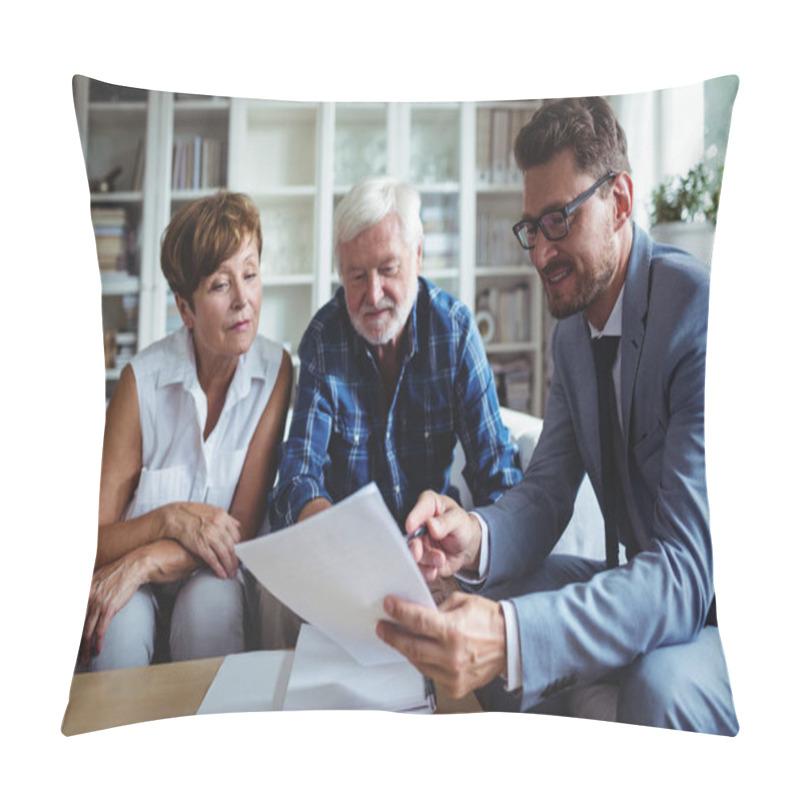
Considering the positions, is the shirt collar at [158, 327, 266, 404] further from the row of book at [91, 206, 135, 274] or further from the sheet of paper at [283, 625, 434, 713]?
the sheet of paper at [283, 625, 434, 713]

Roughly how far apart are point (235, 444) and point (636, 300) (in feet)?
2.37

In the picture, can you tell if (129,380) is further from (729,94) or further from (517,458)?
(729,94)

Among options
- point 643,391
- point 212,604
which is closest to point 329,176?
point 643,391

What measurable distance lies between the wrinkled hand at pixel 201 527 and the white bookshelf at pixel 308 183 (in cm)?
30

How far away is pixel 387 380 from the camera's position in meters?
1.56

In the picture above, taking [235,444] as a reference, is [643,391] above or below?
above

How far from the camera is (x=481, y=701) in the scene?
4.98 ft

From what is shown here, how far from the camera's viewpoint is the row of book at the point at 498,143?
1536 millimetres

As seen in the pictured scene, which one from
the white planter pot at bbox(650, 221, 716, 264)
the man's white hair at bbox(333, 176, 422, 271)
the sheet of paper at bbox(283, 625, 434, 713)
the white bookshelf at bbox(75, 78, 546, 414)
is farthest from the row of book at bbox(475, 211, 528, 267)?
the sheet of paper at bbox(283, 625, 434, 713)

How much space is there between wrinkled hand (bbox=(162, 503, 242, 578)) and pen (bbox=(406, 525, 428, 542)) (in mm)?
288

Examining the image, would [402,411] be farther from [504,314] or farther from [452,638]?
[452,638]

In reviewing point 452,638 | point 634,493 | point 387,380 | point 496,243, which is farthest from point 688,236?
point 452,638

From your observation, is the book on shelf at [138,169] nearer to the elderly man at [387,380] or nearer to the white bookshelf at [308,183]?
the white bookshelf at [308,183]

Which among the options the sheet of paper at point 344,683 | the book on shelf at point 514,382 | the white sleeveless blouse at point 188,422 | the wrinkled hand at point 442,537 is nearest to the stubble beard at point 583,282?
the book on shelf at point 514,382
